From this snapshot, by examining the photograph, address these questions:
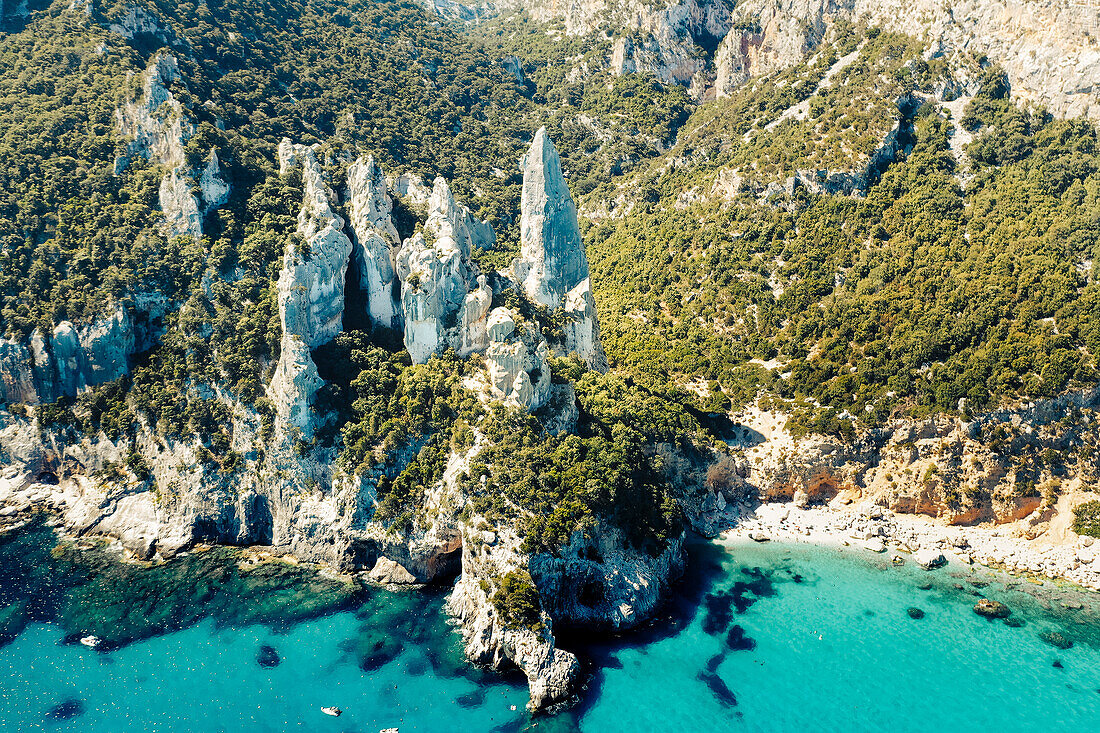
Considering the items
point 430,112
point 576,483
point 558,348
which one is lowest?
point 576,483

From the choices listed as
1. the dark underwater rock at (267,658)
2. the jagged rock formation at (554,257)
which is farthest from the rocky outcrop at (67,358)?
the jagged rock formation at (554,257)

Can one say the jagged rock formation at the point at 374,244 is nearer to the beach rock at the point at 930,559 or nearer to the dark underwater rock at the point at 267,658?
the dark underwater rock at the point at 267,658

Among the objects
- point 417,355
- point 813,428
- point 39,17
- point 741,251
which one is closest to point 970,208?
point 741,251

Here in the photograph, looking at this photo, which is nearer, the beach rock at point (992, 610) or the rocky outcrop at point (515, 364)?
the beach rock at point (992, 610)

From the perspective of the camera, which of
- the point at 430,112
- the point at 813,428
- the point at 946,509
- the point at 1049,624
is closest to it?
the point at 1049,624

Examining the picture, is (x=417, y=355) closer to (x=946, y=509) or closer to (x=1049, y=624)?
(x=946, y=509)

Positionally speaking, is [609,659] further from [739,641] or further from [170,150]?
[170,150]

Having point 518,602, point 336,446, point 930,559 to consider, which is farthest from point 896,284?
point 336,446

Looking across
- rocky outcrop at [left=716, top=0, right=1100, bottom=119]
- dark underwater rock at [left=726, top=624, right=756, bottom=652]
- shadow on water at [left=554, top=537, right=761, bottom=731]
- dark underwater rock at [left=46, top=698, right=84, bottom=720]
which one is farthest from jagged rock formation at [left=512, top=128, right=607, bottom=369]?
rocky outcrop at [left=716, top=0, right=1100, bottom=119]
